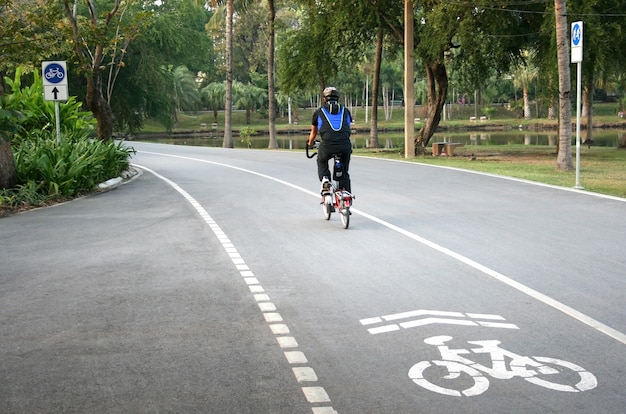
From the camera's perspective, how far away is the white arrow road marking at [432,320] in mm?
7461

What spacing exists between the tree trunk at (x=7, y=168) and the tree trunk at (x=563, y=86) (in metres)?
15.2

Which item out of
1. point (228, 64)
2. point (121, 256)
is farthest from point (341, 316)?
point (228, 64)

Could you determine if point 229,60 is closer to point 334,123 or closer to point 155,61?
point 155,61

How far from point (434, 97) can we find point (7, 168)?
24760 millimetres

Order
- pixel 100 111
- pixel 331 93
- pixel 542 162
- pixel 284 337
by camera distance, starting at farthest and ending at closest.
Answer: pixel 542 162
pixel 100 111
pixel 331 93
pixel 284 337

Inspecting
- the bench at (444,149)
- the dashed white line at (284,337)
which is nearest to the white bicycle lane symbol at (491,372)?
the dashed white line at (284,337)

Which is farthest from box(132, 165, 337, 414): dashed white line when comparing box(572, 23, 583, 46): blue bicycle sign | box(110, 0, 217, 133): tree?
box(110, 0, 217, 133): tree

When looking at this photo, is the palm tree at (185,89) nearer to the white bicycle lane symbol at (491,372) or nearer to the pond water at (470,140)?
the pond water at (470,140)

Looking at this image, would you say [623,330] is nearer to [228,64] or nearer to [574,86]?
[574,86]

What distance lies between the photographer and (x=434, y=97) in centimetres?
4044

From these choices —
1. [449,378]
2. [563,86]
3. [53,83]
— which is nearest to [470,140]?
[563,86]

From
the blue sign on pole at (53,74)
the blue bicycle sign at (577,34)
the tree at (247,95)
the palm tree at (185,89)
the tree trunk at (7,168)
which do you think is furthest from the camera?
the tree at (247,95)

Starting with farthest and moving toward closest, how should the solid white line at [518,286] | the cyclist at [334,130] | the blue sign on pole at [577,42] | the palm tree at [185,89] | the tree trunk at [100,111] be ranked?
the palm tree at [185,89]
the tree trunk at [100,111]
the blue sign on pole at [577,42]
the cyclist at [334,130]
the solid white line at [518,286]

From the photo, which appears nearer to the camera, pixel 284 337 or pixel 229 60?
pixel 284 337
